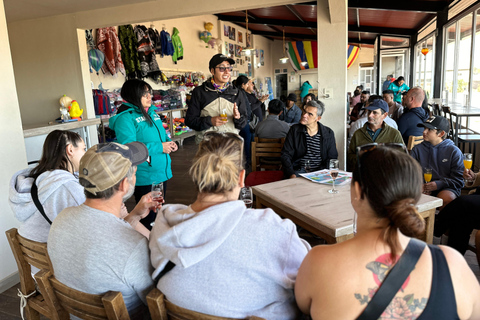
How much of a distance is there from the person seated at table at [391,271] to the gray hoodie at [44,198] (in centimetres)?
131

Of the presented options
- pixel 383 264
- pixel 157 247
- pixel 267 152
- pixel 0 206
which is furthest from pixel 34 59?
pixel 383 264

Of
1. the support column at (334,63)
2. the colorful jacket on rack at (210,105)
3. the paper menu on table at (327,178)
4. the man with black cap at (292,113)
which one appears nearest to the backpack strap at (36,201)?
the paper menu on table at (327,178)

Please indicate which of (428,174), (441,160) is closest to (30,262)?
(428,174)

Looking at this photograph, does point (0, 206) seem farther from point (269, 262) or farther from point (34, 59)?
point (34, 59)

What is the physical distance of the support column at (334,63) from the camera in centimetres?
432

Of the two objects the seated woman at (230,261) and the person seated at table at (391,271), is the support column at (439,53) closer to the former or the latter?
the person seated at table at (391,271)

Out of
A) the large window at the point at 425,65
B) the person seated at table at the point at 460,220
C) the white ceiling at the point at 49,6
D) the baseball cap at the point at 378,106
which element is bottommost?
the person seated at table at the point at 460,220

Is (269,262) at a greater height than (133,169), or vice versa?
(133,169)

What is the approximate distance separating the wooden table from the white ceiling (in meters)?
3.81

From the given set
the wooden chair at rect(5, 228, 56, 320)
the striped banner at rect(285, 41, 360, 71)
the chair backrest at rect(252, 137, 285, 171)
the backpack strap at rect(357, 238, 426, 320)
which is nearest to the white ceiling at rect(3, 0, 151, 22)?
the chair backrest at rect(252, 137, 285, 171)

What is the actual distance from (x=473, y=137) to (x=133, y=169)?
515cm

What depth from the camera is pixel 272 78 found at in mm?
18531

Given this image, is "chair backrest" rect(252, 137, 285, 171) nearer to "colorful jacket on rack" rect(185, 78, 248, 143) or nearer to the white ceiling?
"colorful jacket on rack" rect(185, 78, 248, 143)

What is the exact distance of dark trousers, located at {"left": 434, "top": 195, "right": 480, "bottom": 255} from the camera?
243 cm
